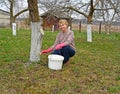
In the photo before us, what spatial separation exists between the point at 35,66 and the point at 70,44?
94 cm

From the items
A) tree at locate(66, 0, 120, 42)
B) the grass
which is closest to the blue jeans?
the grass

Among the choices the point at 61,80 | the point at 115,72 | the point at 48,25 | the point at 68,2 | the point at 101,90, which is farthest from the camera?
the point at 48,25

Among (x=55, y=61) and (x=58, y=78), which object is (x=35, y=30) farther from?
(x=58, y=78)

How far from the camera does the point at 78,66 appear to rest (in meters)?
6.51

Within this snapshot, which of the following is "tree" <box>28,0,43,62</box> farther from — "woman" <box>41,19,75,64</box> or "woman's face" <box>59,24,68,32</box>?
"woman's face" <box>59,24,68,32</box>

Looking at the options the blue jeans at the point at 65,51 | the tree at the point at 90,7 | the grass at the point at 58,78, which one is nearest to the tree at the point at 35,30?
the grass at the point at 58,78

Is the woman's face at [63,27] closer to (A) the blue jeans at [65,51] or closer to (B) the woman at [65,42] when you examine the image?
(B) the woman at [65,42]

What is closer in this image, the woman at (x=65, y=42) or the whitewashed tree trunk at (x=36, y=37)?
the woman at (x=65, y=42)

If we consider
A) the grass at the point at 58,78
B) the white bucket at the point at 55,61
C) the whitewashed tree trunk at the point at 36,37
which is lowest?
the grass at the point at 58,78

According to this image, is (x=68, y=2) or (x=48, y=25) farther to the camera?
(x=48, y=25)

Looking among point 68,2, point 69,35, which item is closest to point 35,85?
point 69,35

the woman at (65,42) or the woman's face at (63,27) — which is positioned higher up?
the woman's face at (63,27)

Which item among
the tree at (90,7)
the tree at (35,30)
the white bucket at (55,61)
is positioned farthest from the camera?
the tree at (90,7)

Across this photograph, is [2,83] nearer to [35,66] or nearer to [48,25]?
[35,66]
